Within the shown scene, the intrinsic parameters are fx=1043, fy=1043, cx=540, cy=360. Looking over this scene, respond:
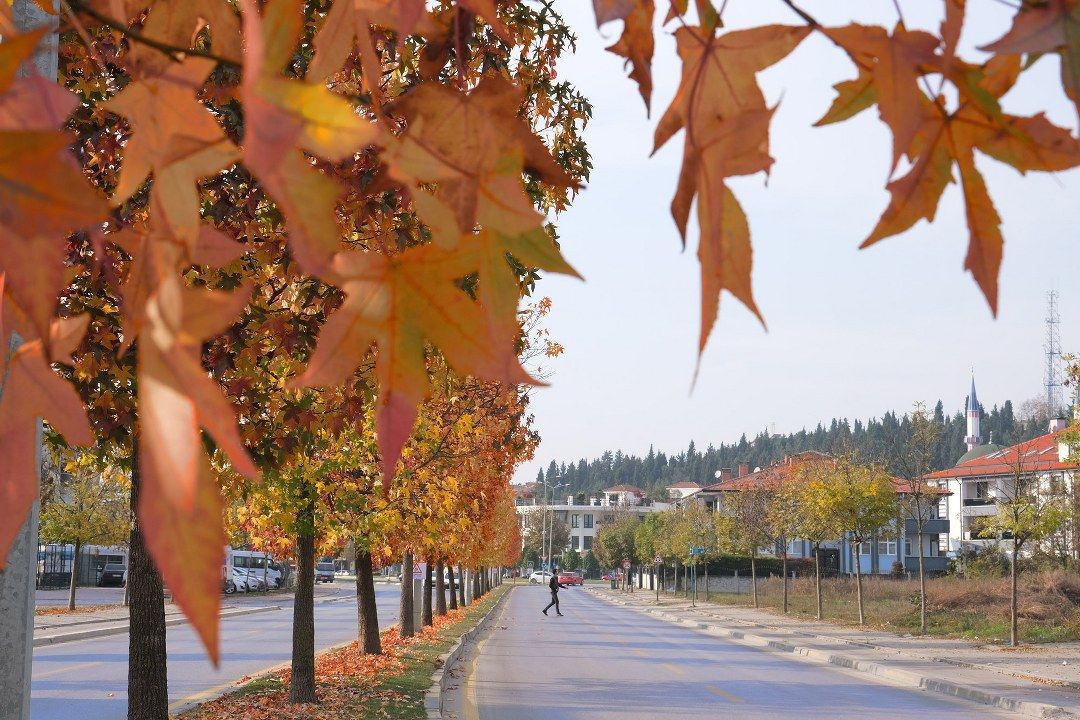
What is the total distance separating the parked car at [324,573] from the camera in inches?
3172

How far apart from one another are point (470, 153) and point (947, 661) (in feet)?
76.1

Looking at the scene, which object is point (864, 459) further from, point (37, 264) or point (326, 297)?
point (37, 264)

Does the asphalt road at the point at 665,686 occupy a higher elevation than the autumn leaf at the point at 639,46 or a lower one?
lower

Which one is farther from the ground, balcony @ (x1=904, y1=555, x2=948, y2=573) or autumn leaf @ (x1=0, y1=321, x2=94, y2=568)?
autumn leaf @ (x1=0, y1=321, x2=94, y2=568)

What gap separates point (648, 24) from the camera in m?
1.29

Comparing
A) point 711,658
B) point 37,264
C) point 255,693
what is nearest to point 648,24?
point 37,264

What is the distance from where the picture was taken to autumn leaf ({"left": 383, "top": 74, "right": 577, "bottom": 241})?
80 centimetres

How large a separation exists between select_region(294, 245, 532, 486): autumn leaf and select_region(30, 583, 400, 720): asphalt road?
7.92 m

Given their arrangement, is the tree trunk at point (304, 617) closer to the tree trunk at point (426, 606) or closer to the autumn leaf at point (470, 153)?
the autumn leaf at point (470, 153)

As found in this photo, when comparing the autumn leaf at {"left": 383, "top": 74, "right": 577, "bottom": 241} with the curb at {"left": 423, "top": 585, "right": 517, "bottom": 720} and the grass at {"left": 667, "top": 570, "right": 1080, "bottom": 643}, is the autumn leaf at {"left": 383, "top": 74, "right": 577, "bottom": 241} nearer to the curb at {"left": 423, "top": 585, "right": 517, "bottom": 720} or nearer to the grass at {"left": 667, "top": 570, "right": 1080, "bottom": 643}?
the curb at {"left": 423, "top": 585, "right": 517, "bottom": 720}

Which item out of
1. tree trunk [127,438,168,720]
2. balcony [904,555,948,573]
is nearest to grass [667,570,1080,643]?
tree trunk [127,438,168,720]

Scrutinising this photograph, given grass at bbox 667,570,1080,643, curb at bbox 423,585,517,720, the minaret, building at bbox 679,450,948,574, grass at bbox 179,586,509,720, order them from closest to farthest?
grass at bbox 179,586,509,720
curb at bbox 423,585,517,720
grass at bbox 667,570,1080,643
building at bbox 679,450,948,574
the minaret

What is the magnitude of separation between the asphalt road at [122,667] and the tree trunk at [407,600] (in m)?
2.29

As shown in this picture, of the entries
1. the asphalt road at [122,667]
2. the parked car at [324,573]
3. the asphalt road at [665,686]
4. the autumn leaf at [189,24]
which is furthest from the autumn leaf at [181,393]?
the parked car at [324,573]
